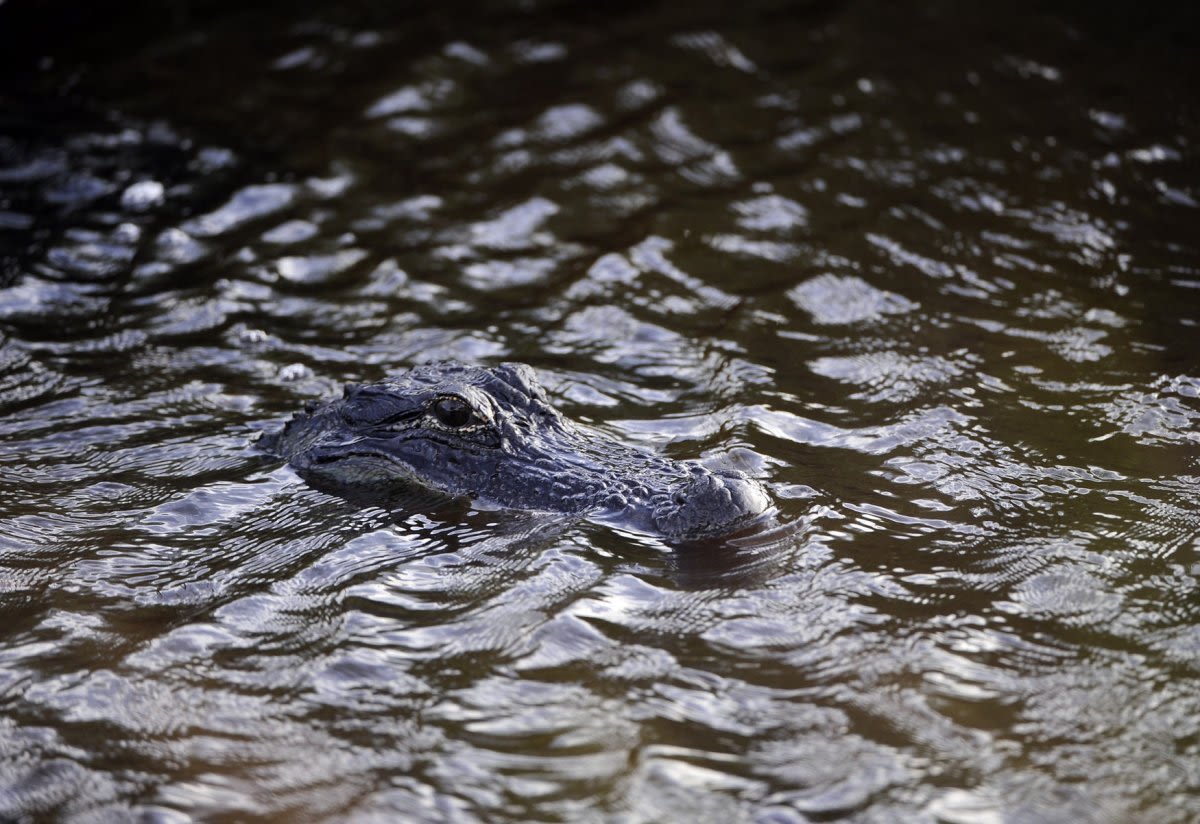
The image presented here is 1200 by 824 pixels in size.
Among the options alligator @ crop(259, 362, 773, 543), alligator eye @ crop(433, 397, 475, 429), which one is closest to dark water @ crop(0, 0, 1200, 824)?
alligator @ crop(259, 362, 773, 543)

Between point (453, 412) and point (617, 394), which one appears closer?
point (453, 412)

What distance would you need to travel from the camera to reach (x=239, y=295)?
280 inches

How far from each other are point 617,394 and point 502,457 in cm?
114

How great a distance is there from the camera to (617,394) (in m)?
6.07

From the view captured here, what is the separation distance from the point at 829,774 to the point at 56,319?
204 inches

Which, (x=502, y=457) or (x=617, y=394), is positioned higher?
(x=502, y=457)

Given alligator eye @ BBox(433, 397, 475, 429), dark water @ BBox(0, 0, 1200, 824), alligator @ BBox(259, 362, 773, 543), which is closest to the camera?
dark water @ BBox(0, 0, 1200, 824)

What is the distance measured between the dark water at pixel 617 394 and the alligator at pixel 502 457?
0.15 m

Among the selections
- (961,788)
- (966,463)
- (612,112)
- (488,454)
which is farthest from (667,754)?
(612,112)

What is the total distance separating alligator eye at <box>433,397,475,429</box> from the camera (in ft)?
16.6

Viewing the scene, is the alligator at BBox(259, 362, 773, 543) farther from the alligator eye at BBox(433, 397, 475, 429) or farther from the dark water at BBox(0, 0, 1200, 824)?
the dark water at BBox(0, 0, 1200, 824)

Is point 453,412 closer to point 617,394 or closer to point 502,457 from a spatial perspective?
point 502,457

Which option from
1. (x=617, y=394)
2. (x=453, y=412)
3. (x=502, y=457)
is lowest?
(x=617, y=394)

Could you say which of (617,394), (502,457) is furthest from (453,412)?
(617,394)
